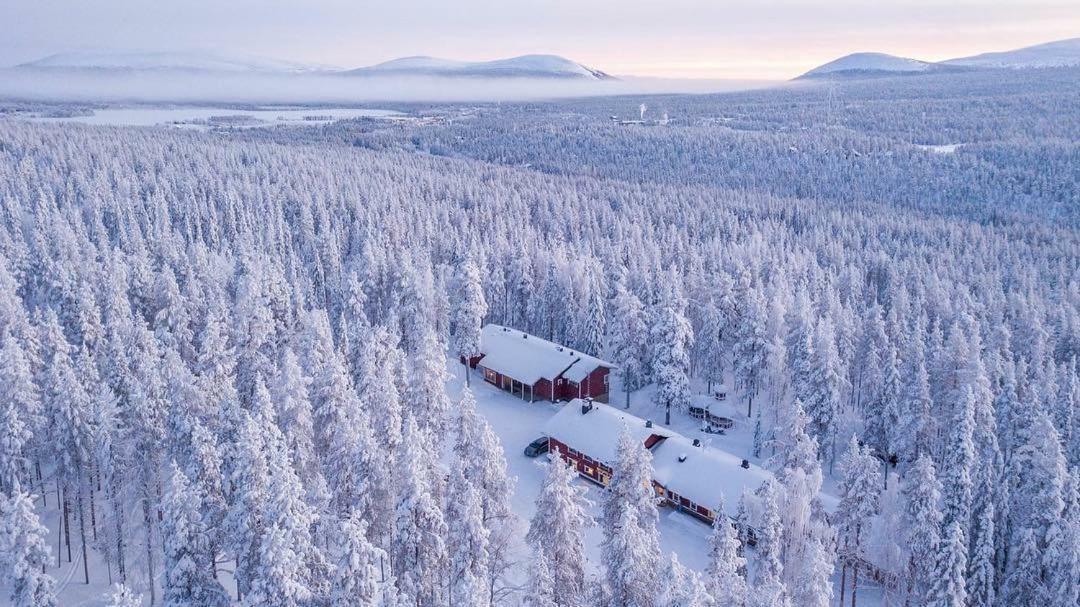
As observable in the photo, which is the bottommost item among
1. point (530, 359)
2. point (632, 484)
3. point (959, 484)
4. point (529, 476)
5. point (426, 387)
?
point (529, 476)

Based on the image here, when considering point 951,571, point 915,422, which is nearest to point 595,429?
point 915,422

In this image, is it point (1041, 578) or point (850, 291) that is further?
point (850, 291)

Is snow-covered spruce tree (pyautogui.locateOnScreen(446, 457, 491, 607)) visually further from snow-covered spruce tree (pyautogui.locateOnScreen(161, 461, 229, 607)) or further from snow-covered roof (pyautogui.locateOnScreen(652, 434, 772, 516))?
snow-covered roof (pyautogui.locateOnScreen(652, 434, 772, 516))

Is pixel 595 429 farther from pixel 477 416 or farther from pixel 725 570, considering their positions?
pixel 725 570

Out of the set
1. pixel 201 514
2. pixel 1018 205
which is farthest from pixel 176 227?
pixel 1018 205

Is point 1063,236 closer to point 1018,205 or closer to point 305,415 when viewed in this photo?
point 1018,205

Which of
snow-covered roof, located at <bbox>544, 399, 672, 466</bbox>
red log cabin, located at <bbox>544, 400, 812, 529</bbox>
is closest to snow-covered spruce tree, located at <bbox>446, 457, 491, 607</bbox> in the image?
red log cabin, located at <bbox>544, 400, 812, 529</bbox>
